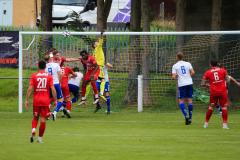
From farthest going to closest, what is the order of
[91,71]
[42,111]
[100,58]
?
[100,58] → [91,71] → [42,111]

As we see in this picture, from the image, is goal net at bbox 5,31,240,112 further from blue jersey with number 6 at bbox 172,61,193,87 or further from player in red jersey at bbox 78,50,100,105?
blue jersey with number 6 at bbox 172,61,193,87

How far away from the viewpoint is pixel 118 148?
18.7 meters

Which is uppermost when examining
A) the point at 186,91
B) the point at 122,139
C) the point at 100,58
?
the point at 100,58

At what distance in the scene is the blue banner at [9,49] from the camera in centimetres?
3566

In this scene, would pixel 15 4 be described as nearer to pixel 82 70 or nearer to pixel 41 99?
pixel 82 70

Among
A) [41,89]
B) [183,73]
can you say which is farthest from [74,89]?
[41,89]

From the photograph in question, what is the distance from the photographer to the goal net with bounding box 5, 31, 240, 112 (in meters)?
32.0

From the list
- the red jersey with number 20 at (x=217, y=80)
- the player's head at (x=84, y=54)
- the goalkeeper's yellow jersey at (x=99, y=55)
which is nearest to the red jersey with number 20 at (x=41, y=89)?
the red jersey with number 20 at (x=217, y=80)

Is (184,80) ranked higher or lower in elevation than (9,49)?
lower

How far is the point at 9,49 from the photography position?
35688 mm

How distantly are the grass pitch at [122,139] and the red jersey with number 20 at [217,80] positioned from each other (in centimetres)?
112

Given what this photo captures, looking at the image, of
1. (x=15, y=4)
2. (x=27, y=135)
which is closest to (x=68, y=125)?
(x=27, y=135)

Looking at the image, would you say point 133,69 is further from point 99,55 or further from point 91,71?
point 91,71

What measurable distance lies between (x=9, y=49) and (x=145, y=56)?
678cm
